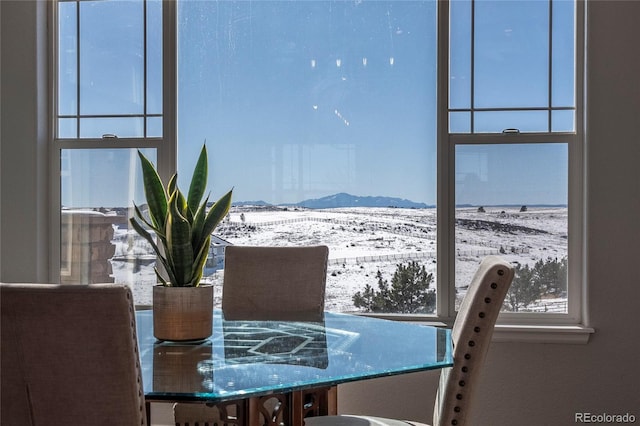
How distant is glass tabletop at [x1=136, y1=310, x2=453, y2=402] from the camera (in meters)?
1.55

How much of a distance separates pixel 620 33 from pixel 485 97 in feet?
2.26

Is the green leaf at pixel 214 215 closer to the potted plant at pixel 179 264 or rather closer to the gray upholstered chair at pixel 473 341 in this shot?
the potted plant at pixel 179 264

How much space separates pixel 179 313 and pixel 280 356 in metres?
0.40

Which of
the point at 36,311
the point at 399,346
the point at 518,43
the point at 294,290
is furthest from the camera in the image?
the point at 518,43

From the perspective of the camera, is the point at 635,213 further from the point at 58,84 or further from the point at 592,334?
the point at 58,84

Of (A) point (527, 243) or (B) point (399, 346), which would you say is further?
(A) point (527, 243)

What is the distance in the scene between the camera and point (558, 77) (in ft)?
10.8

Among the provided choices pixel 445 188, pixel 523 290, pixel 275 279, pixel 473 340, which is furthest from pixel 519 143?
pixel 473 340

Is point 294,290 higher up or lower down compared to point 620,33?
lower down

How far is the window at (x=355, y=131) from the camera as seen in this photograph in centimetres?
328

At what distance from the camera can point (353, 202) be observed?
3.45 meters

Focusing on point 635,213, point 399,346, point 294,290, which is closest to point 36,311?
point 399,346

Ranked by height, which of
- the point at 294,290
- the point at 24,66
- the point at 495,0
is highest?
the point at 495,0

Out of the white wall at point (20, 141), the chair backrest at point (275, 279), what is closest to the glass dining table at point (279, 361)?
the chair backrest at point (275, 279)
